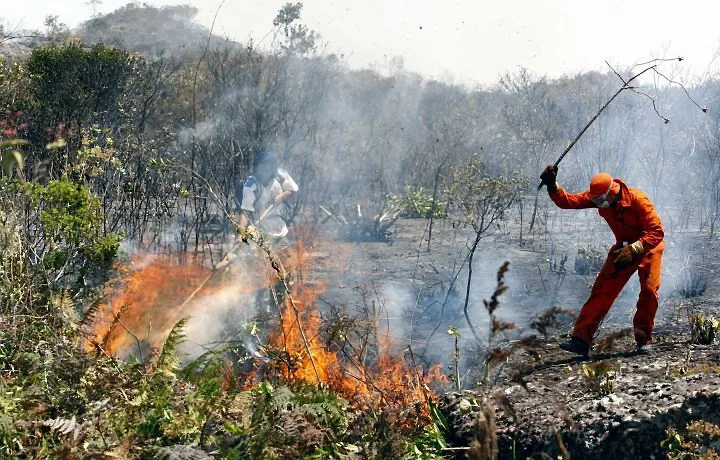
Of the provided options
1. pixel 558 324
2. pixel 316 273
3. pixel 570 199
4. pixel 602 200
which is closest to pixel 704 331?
pixel 602 200

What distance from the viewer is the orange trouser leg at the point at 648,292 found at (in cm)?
543

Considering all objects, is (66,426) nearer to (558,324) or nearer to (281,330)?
(558,324)

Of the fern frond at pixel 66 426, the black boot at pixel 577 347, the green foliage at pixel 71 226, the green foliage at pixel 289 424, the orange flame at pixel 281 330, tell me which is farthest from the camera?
the black boot at pixel 577 347

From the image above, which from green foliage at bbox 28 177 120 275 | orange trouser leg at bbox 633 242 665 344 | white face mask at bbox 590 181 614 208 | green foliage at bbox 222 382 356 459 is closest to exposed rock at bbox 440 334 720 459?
green foliage at bbox 222 382 356 459

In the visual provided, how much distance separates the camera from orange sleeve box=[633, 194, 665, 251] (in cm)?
540

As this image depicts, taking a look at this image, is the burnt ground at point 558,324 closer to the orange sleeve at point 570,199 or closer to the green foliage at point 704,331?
the green foliage at point 704,331

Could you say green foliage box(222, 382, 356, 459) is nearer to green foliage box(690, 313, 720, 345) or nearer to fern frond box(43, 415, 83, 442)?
fern frond box(43, 415, 83, 442)

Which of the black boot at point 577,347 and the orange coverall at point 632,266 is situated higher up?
the orange coverall at point 632,266

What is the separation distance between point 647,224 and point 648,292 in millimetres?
518

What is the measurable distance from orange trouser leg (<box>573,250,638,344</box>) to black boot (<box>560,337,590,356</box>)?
3 cm

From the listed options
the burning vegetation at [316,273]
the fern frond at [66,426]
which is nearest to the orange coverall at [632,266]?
the burning vegetation at [316,273]

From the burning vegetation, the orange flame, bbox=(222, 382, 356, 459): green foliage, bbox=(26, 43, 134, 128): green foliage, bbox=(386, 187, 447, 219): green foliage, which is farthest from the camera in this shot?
bbox=(386, 187, 447, 219): green foliage

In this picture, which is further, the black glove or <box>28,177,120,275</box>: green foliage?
the black glove

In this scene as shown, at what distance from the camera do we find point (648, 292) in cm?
543
